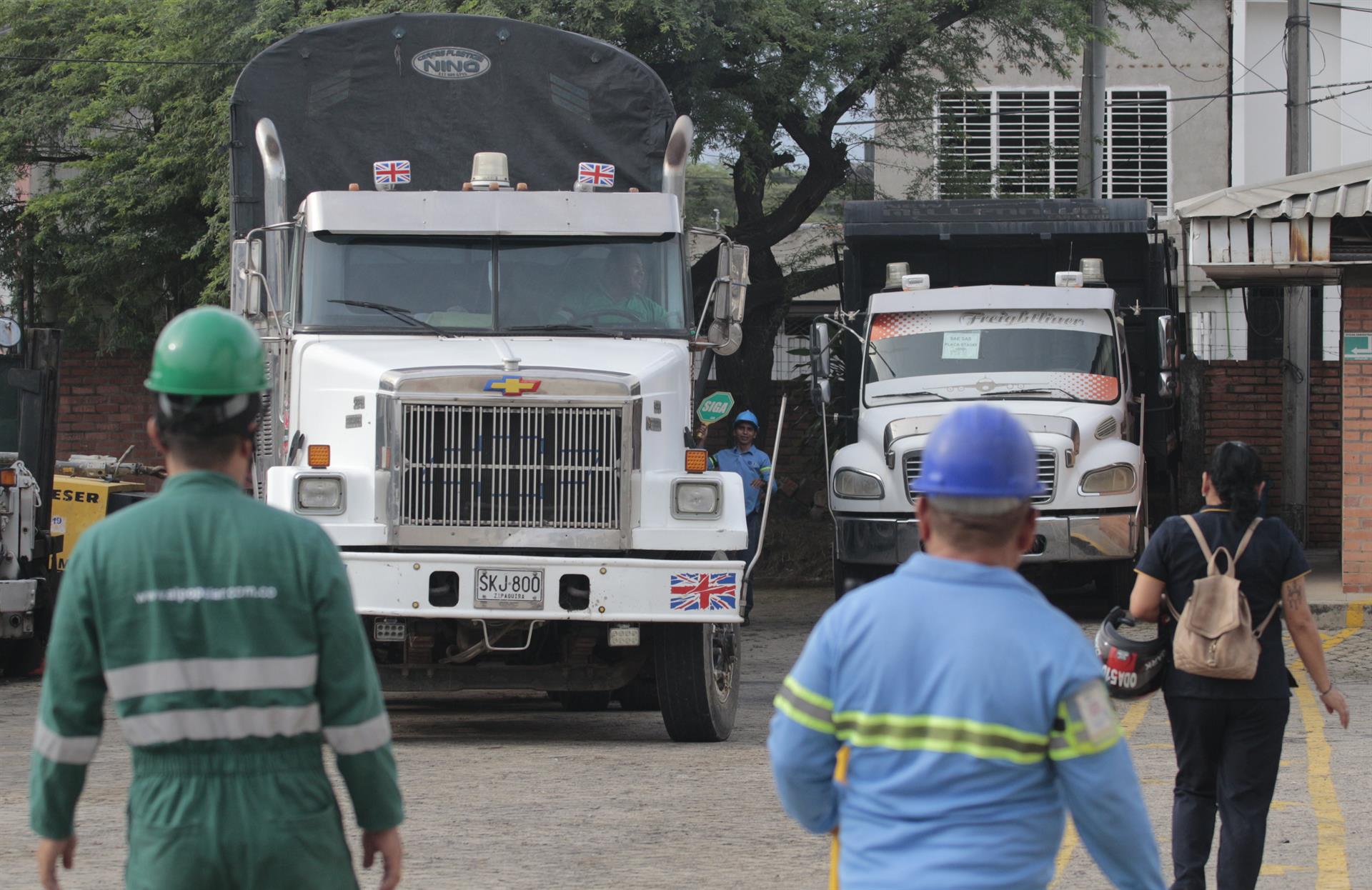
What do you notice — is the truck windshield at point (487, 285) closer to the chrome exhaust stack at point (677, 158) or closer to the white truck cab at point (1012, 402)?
the chrome exhaust stack at point (677, 158)

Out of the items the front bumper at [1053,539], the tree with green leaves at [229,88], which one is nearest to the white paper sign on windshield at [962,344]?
the front bumper at [1053,539]

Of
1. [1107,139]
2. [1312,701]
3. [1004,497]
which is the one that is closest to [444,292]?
[1312,701]

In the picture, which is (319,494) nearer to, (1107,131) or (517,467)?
(517,467)

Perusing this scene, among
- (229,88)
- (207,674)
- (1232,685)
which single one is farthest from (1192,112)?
(207,674)

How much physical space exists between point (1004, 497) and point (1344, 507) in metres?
12.9

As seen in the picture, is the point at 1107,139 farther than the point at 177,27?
Yes

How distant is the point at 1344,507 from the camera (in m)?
14.9

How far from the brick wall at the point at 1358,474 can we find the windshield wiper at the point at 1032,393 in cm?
254

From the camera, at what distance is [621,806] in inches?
306

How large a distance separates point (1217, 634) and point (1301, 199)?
9.45 meters

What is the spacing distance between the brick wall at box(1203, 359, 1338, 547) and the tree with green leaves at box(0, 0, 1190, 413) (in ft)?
15.1

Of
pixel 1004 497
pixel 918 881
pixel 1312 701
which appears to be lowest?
pixel 1312 701

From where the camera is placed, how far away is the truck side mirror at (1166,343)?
49.0 feet

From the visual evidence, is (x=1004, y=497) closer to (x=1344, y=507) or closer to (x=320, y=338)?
(x=320, y=338)
